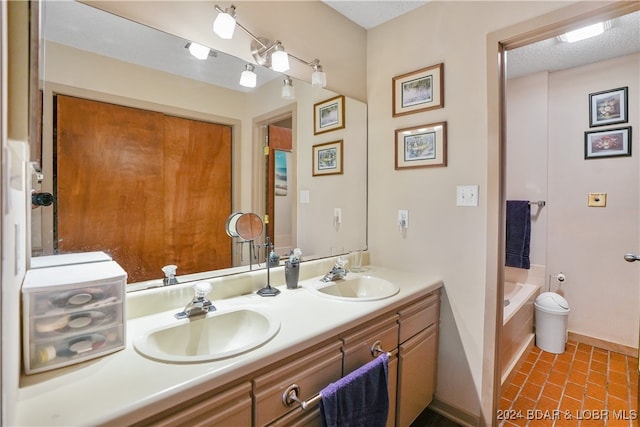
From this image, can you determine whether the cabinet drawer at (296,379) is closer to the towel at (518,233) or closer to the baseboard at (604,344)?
the towel at (518,233)

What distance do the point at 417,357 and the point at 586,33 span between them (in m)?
2.45

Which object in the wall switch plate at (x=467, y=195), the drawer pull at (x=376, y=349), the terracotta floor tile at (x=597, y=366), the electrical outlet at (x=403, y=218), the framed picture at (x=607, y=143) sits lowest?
the terracotta floor tile at (x=597, y=366)

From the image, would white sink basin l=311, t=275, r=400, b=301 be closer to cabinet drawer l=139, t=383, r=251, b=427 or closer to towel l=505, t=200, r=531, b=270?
cabinet drawer l=139, t=383, r=251, b=427

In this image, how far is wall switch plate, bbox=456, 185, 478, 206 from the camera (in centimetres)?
161

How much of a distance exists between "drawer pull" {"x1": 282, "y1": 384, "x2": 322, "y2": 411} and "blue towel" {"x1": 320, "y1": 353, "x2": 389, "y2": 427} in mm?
27

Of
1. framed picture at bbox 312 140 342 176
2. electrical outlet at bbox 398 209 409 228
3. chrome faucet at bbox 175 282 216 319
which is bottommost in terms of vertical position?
chrome faucet at bbox 175 282 216 319

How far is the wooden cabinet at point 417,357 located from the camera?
1.44 meters

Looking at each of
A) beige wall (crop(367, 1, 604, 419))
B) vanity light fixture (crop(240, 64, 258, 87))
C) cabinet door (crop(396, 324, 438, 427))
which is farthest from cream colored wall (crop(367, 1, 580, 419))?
vanity light fixture (crop(240, 64, 258, 87))

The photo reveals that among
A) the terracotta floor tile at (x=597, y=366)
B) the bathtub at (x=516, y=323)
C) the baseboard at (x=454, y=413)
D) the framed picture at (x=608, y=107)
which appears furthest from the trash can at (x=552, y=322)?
the framed picture at (x=608, y=107)

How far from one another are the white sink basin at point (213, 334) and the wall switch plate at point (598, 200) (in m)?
2.91

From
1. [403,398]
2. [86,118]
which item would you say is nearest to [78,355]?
[86,118]

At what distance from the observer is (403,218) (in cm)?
191

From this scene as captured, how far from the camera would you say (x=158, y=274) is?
4.09 ft

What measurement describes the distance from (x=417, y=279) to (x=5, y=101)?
5.70 feet
